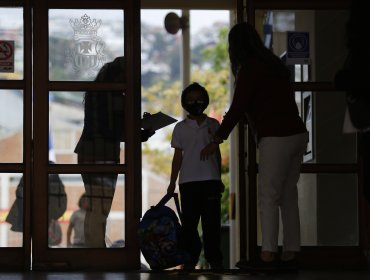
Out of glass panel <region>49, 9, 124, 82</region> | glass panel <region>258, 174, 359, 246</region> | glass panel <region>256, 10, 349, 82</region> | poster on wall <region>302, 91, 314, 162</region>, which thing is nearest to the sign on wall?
glass panel <region>256, 10, 349, 82</region>

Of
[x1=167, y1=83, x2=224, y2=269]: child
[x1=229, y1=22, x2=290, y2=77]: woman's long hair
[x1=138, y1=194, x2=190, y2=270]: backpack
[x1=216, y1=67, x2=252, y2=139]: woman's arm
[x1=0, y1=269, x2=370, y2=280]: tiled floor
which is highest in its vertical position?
[x1=229, y1=22, x2=290, y2=77]: woman's long hair

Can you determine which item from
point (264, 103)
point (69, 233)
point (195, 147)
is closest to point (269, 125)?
point (264, 103)

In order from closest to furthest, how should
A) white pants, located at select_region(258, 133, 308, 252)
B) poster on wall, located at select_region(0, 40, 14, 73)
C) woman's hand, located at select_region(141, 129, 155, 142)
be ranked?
white pants, located at select_region(258, 133, 308, 252), poster on wall, located at select_region(0, 40, 14, 73), woman's hand, located at select_region(141, 129, 155, 142)

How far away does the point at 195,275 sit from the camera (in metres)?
7.74

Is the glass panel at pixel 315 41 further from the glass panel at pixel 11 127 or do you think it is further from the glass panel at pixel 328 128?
the glass panel at pixel 11 127

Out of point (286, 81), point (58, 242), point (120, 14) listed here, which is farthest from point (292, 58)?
point (58, 242)

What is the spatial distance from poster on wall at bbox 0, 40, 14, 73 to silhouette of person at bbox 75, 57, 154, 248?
69 cm

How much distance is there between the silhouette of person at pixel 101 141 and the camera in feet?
28.2

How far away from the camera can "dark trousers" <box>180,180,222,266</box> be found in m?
8.25

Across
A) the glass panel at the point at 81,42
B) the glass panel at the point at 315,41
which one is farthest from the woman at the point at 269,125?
the glass panel at the point at 81,42

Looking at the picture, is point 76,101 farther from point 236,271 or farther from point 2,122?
point 236,271

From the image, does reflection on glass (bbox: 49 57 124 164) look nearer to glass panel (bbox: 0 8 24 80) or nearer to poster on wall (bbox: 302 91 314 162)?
glass panel (bbox: 0 8 24 80)

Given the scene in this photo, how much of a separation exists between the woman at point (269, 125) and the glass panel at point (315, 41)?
932 millimetres

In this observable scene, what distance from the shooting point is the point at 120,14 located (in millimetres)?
8680
